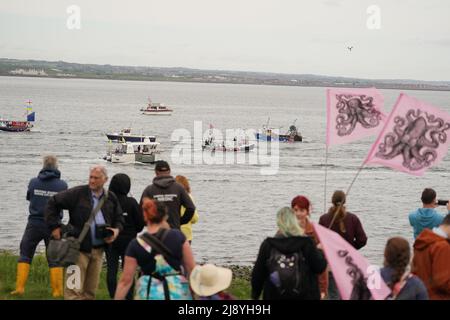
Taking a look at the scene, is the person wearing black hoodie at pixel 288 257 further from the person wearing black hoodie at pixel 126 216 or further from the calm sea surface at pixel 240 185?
the calm sea surface at pixel 240 185

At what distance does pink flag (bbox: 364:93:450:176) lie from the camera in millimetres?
9234

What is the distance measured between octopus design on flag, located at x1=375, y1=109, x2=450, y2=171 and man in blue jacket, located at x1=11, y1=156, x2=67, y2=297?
409 cm

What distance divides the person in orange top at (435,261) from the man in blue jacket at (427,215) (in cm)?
242

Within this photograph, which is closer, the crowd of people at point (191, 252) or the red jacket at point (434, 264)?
the crowd of people at point (191, 252)

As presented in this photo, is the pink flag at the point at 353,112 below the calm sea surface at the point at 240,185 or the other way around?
the other way around

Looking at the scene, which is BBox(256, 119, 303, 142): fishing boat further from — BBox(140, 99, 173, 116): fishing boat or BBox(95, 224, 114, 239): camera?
BBox(95, 224, 114, 239): camera

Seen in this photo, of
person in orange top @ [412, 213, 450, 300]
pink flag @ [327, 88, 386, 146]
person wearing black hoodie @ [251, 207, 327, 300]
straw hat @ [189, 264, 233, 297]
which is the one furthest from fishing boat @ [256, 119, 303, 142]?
straw hat @ [189, 264, 233, 297]

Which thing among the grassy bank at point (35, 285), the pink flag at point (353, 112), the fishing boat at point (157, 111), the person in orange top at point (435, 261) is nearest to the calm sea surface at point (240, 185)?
the grassy bank at point (35, 285)

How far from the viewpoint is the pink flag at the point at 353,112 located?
10.6 metres

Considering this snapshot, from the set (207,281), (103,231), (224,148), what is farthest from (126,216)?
(224,148)

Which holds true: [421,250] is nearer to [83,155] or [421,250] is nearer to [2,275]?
[2,275]

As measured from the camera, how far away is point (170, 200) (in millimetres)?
10555
